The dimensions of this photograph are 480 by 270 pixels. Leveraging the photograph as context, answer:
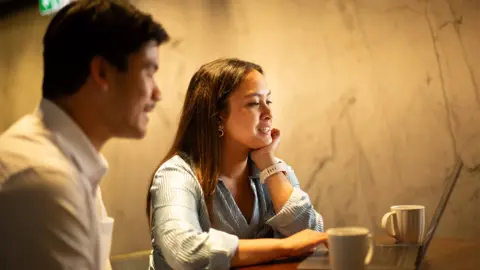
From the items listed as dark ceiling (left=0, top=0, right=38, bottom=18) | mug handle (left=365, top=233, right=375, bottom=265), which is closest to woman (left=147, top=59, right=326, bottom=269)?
mug handle (left=365, top=233, right=375, bottom=265)

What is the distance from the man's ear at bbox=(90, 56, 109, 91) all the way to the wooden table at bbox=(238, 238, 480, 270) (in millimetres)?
631

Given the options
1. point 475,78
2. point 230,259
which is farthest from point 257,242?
point 475,78

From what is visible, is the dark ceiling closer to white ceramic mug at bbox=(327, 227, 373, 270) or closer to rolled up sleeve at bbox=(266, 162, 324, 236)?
rolled up sleeve at bbox=(266, 162, 324, 236)

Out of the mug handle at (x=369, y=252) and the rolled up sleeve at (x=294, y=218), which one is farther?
the rolled up sleeve at (x=294, y=218)

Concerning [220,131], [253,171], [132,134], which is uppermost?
[132,134]

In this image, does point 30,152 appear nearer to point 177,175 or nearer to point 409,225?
point 177,175

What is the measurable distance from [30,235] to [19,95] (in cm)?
245

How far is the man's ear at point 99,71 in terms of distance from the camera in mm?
939

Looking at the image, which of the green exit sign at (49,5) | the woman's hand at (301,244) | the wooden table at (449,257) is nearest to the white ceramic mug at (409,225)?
the wooden table at (449,257)

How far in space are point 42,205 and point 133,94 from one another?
0.95 feet

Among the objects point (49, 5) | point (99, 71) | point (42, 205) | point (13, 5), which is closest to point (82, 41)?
point (99, 71)

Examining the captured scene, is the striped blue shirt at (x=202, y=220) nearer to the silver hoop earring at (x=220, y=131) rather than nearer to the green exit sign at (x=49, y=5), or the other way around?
the silver hoop earring at (x=220, y=131)

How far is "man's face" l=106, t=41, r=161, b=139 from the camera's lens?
0.97m

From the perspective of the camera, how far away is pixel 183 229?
52.9 inches
